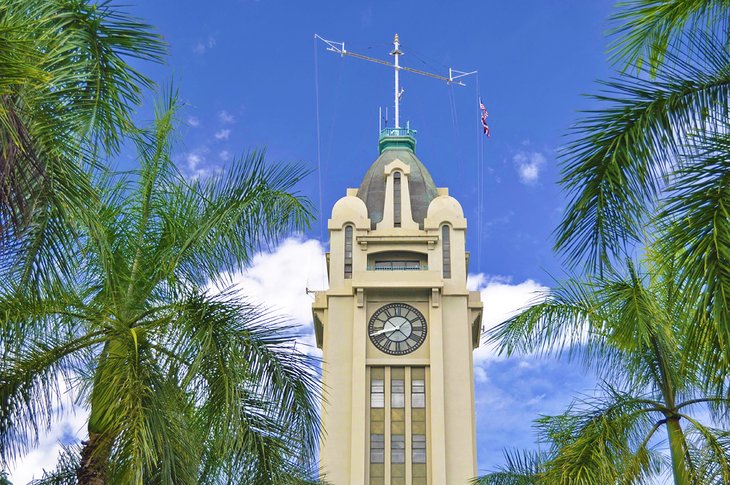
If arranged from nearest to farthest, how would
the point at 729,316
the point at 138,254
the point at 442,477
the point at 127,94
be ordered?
1. the point at 729,316
2. the point at 127,94
3. the point at 138,254
4. the point at 442,477

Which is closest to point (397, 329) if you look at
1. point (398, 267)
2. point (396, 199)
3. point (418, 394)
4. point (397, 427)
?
point (418, 394)

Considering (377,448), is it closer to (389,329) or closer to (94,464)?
(389,329)

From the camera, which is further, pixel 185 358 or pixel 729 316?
pixel 185 358

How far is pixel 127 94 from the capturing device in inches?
466

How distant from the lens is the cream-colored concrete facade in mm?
53156

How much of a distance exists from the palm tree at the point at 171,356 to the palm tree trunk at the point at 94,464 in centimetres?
2

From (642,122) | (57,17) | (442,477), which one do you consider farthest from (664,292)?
(442,477)

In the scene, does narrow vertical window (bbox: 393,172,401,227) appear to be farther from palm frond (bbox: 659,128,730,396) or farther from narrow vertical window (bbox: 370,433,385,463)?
palm frond (bbox: 659,128,730,396)

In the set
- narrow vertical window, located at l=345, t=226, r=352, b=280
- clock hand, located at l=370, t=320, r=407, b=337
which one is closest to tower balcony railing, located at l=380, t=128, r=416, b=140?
narrow vertical window, located at l=345, t=226, r=352, b=280

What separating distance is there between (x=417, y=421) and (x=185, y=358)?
42593 mm

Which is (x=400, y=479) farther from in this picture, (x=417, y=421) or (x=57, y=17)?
(x=57, y=17)

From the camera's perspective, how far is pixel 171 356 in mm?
12930

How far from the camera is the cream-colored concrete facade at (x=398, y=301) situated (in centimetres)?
5316

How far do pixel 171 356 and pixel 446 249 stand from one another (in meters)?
47.3
